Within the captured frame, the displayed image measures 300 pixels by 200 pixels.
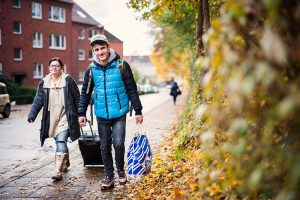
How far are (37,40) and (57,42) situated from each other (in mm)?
3420

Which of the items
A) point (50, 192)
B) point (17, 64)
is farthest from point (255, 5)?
point (17, 64)

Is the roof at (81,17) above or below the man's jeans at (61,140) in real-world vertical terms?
above

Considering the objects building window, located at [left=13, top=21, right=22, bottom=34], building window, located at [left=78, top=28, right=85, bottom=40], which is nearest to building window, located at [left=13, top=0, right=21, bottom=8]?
building window, located at [left=13, top=21, right=22, bottom=34]

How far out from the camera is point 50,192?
237 inches

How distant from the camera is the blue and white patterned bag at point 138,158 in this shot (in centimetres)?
600

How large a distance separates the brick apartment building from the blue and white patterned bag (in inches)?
1349

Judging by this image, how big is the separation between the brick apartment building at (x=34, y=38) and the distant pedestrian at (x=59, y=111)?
1298 inches

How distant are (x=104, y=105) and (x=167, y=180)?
1427 millimetres

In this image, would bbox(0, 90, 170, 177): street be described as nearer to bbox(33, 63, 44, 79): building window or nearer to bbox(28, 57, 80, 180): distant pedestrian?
bbox(28, 57, 80, 180): distant pedestrian

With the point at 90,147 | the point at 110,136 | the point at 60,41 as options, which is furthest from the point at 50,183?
the point at 60,41

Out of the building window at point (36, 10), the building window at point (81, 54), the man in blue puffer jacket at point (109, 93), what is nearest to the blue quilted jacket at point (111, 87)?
the man in blue puffer jacket at point (109, 93)

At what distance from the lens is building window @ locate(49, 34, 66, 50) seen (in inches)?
1934

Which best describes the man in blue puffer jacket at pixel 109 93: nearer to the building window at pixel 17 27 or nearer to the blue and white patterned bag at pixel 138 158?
the blue and white patterned bag at pixel 138 158

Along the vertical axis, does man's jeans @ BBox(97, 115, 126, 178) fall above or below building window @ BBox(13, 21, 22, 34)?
below
